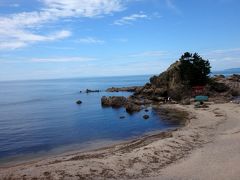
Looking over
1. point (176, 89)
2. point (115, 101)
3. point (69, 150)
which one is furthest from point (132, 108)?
point (69, 150)

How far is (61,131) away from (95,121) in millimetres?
10169

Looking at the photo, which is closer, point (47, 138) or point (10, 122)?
point (47, 138)

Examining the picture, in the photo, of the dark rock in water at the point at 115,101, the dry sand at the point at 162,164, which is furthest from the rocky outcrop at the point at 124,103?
the dry sand at the point at 162,164

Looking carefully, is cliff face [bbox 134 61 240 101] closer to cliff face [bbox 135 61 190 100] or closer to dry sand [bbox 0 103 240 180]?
cliff face [bbox 135 61 190 100]

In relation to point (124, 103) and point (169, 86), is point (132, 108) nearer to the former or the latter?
point (124, 103)

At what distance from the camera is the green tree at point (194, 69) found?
80.1m

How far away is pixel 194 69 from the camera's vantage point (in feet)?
265

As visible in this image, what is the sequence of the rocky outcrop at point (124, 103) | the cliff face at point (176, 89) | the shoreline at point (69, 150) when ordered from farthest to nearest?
the cliff face at point (176, 89) < the rocky outcrop at point (124, 103) < the shoreline at point (69, 150)

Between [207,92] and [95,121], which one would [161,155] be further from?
[207,92]

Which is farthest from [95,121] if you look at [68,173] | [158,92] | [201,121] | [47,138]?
[68,173]

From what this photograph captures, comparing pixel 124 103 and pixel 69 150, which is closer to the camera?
pixel 69 150

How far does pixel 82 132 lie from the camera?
46.3 metres

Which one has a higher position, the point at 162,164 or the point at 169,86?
the point at 169,86

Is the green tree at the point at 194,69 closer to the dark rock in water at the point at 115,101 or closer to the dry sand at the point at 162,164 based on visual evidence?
the dark rock in water at the point at 115,101
